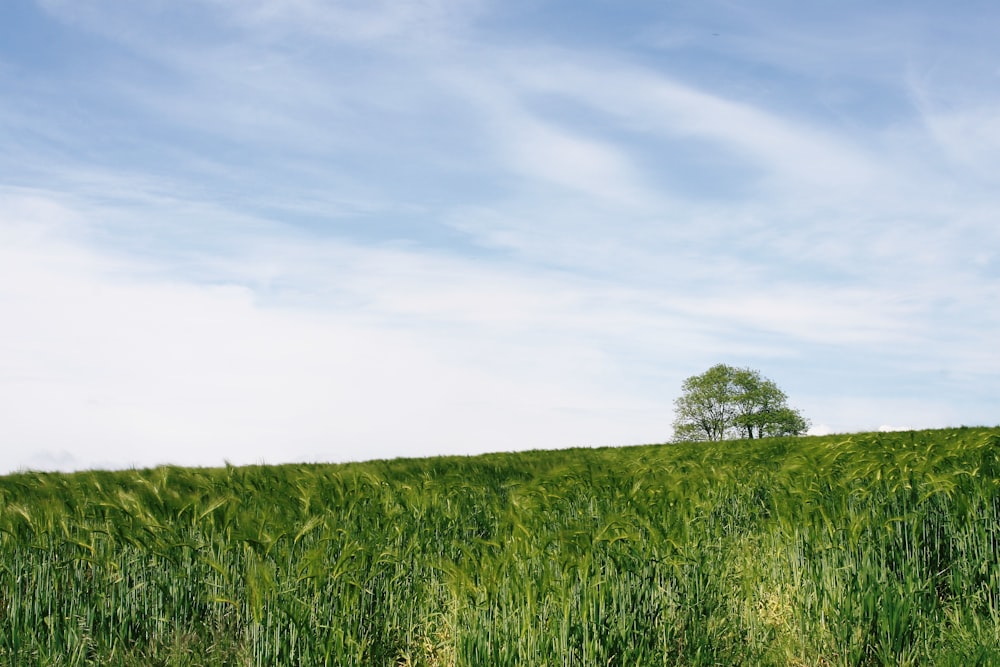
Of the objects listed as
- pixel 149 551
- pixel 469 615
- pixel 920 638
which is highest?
pixel 149 551

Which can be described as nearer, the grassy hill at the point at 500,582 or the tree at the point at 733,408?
the grassy hill at the point at 500,582

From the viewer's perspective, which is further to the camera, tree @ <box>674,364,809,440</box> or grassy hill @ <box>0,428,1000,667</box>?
tree @ <box>674,364,809,440</box>

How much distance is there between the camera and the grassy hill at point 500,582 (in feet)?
12.9

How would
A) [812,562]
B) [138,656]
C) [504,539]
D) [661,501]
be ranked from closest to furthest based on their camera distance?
[138,656] < [504,539] < [812,562] < [661,501]

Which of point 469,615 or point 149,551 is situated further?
point 149,551

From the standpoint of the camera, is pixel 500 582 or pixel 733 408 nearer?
pixel 500 582

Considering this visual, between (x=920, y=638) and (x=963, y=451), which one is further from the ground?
(x=963, y=451)

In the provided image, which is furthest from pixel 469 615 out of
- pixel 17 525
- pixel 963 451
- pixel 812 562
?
pixel 963 451

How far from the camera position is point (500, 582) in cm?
403

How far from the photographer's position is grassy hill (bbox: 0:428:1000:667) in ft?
12.9

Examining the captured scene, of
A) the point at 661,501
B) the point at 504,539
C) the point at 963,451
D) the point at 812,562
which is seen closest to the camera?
the point at 504,539

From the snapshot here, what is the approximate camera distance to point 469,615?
3.97 metres

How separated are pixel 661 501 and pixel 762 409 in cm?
5241

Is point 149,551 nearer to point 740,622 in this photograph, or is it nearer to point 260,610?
point 260,610
